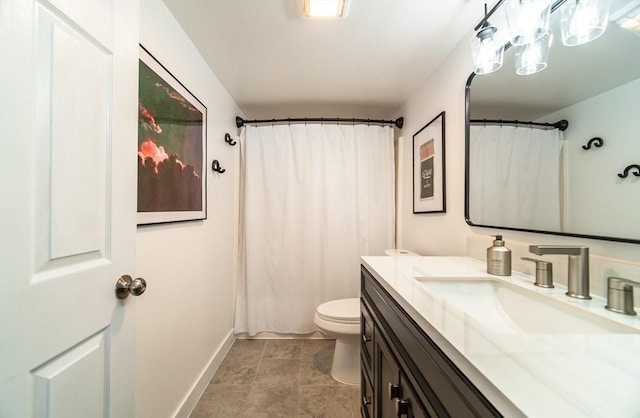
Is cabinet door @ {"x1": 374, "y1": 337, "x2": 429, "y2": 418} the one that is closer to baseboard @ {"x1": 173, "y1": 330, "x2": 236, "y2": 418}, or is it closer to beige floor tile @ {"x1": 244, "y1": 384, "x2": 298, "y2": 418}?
beige floor tile @ {"x1": 244, "y1": 384, "x2": 298, "y2": 418}

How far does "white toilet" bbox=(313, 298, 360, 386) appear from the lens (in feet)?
4.77

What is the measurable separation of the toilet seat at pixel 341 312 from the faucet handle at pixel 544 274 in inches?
38.7

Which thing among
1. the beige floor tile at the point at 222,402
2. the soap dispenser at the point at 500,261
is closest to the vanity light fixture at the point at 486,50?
the soap dispenser at the point at 500,261

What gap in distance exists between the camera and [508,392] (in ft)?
0.99

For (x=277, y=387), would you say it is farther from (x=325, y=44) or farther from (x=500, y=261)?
(x=325, y=44)

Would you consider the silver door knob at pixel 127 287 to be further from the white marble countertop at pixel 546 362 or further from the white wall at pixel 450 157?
the white wall at pixel 450 157

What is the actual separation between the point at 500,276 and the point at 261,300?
178 cm

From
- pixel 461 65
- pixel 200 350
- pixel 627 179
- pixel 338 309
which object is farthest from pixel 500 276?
pixel 200 350

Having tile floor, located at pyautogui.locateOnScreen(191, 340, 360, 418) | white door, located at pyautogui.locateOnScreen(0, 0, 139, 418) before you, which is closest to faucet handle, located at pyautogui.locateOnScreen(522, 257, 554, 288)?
tile floor, located at pyautogui.locateOnScreen(191, 340, 360, 418)

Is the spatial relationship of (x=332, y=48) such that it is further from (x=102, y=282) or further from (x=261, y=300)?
(x=261, y=300)

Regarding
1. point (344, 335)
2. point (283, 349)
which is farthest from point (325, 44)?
point (283, 349)

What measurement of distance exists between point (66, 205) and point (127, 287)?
274mm

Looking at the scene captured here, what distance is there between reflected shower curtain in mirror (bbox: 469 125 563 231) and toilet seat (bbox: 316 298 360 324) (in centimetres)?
94

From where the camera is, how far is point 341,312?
1.57 meters
